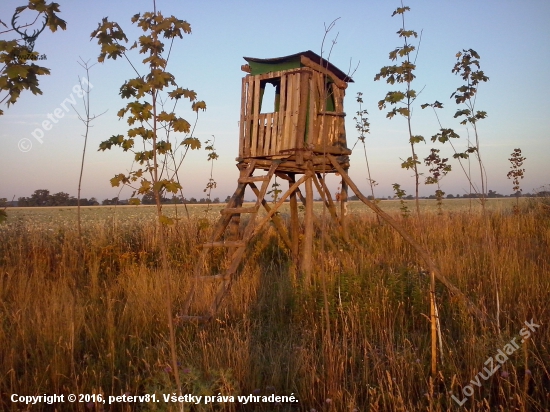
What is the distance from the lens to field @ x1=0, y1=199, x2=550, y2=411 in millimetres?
3873

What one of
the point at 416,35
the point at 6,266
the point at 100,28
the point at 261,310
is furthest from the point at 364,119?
the point at 100,28

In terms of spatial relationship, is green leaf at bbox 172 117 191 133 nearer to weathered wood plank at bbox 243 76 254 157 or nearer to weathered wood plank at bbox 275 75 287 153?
weathered wood plank at bbox 275 75 287 153

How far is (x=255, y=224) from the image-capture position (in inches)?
283

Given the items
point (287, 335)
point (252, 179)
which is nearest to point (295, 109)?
point (252, 179)

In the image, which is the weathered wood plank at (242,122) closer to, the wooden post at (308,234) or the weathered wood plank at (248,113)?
the weathered wood plank at (248,113)

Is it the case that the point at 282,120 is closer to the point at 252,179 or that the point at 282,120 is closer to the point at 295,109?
the point at 295,109

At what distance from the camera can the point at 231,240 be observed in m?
7.50

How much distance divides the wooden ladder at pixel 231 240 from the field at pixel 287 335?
243mm

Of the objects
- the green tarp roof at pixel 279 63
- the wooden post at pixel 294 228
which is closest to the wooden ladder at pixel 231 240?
the wooden post at pixel 294 228

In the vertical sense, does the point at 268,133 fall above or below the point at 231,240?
above

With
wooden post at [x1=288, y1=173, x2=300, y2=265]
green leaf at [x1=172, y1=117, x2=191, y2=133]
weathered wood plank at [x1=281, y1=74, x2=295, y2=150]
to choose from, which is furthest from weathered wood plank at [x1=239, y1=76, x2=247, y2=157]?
green leaf at [x1=172, y1=117, x2=191, y2=133]

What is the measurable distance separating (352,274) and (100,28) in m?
5.16

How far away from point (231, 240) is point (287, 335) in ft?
8.37

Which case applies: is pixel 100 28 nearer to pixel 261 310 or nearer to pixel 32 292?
pixel 261 310
